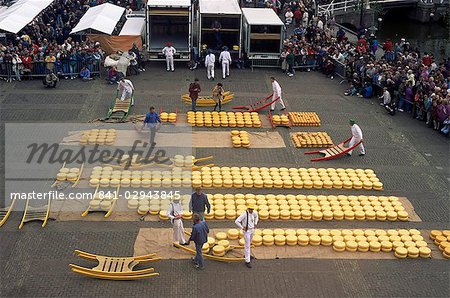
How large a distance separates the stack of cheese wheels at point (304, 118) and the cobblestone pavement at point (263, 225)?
377mm

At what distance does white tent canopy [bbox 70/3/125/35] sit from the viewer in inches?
1212

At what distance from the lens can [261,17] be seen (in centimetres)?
3091

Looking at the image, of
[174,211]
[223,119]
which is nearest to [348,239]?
[174,211]

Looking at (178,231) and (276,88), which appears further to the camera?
(276,88)

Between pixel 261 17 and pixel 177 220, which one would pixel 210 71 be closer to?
pixel 261 17

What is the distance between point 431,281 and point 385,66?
14962mm

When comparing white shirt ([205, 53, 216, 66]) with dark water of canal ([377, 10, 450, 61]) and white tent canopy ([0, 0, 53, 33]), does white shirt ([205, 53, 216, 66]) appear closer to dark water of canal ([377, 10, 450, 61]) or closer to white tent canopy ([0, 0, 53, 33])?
white tent canopy ([0, 0, 53, 33])

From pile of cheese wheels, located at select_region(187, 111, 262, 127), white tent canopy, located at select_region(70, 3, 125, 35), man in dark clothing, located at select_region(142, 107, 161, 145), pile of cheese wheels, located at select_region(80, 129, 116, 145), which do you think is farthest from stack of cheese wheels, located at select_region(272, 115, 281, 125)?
white tent canopy, located at select_region(70, 3, 125, 35)

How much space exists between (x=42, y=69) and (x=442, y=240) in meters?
19.6

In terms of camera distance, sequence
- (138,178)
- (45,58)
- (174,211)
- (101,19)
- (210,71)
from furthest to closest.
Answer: (101,19) < (210,71) < (45,58) < (138,178) < (174,211)

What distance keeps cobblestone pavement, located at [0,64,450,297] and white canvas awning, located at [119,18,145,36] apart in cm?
556

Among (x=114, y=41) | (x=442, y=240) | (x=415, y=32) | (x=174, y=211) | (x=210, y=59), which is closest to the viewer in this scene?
(x=174, y=211)

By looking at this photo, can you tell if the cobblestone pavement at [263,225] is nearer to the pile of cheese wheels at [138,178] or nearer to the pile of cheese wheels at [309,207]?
the pile of cheese wheels at [309,207]

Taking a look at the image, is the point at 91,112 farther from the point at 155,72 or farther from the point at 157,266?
the point at 157,266
